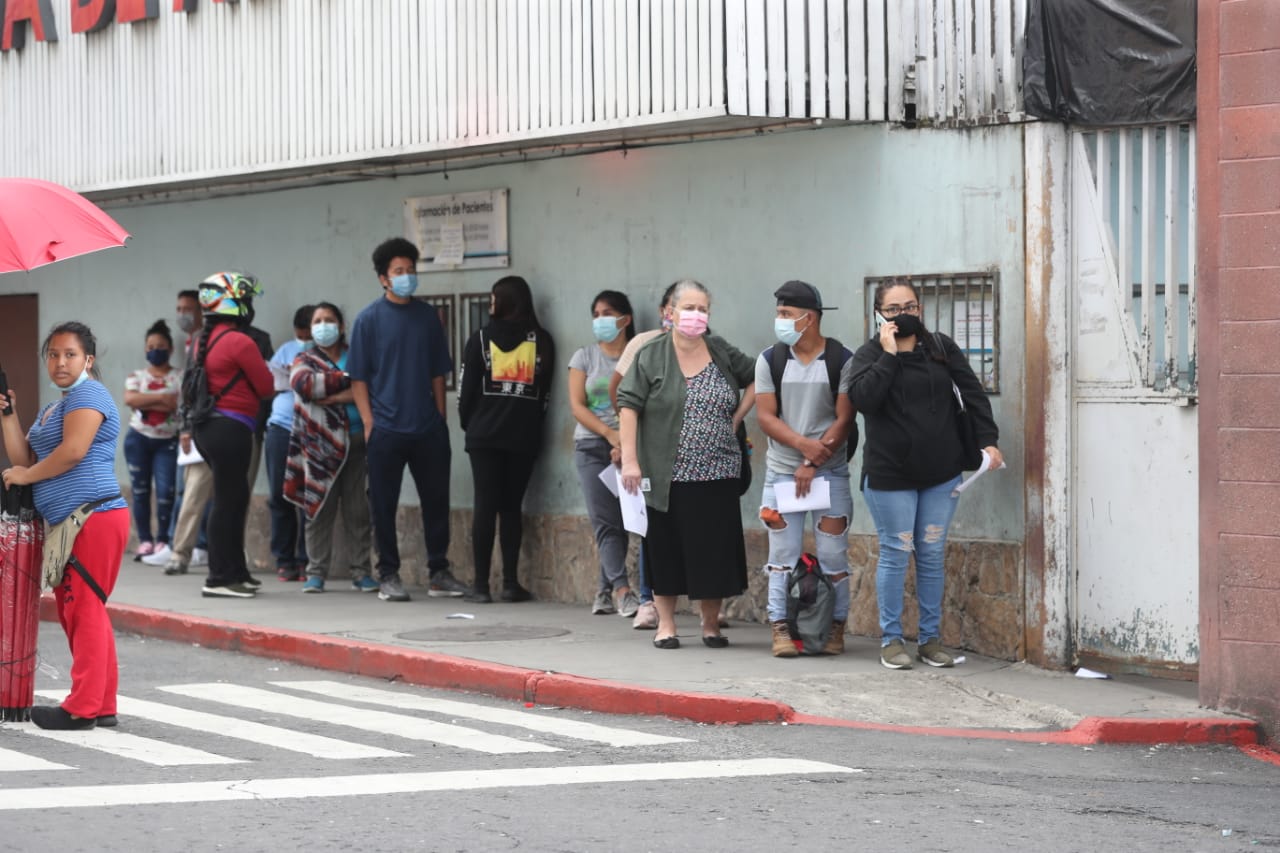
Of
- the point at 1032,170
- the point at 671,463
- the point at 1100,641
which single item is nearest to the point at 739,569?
the point at 671,463

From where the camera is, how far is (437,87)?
1270 centimetres

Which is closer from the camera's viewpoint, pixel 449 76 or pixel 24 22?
pixel 449 76

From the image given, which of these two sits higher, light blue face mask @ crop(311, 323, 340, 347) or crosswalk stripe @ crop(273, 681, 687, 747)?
light blue face mask @ crop(311, 323, 340, 347)

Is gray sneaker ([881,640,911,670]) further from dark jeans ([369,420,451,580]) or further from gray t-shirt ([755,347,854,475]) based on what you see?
dark jeans ([369,420,451,580])

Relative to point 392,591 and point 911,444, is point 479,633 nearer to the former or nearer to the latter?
point 392,591

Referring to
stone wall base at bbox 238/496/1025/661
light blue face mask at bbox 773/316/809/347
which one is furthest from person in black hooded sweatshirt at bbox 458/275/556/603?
light blue face mask at bbox 773/316/809/347

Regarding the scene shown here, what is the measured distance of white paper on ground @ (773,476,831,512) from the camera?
10.3m

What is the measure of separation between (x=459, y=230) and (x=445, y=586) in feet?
8.10

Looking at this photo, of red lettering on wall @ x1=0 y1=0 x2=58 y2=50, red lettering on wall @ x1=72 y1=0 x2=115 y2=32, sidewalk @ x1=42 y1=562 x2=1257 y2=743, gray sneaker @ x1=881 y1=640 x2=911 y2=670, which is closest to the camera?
sidewalk @ x1=42 y1=562 x2=1257 y2=743

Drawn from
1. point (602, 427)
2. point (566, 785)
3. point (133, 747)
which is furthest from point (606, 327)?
point (566, 785)

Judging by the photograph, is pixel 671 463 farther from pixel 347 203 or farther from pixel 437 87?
pixel 347 203

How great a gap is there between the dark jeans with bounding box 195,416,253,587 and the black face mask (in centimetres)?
492

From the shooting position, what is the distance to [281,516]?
46.8ft

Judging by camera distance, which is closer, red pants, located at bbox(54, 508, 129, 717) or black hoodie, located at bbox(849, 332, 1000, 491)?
red pants, located at bbox(54, 508, 129, 717)
